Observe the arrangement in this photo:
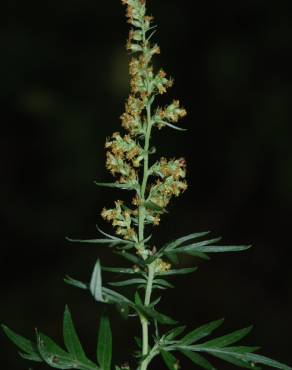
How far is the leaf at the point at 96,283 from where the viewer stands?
2.49 meters

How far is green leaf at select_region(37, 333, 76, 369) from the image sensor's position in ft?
9.58

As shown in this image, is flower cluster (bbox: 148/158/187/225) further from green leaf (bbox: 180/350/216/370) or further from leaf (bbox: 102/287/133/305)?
green leaf (bbox: 180/350/216/370)

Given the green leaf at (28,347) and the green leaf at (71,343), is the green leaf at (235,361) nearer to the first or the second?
the green leaf at (71,343)

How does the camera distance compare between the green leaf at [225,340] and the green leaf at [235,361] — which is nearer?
the green leaf at [235,361]

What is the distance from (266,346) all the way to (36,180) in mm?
5140

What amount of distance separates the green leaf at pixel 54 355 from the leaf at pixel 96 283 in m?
0.52

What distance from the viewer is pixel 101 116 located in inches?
471

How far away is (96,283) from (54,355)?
67 cm

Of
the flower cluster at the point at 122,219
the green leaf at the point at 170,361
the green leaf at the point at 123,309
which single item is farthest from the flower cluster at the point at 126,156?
the green leaf at the point at 170,361

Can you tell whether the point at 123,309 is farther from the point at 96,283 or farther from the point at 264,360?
the point at 264,360

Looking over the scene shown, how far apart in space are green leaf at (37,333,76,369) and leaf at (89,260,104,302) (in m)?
0.52

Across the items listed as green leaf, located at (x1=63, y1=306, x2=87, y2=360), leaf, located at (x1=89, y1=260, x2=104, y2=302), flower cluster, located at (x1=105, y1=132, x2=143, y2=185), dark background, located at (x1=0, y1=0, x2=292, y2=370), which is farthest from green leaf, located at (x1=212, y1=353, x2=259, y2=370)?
dark background, located at (x1=0, y1=0, x2=292, y2=370)

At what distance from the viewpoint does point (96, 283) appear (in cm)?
251

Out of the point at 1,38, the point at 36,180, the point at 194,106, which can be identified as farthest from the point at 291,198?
the point at 1,38
